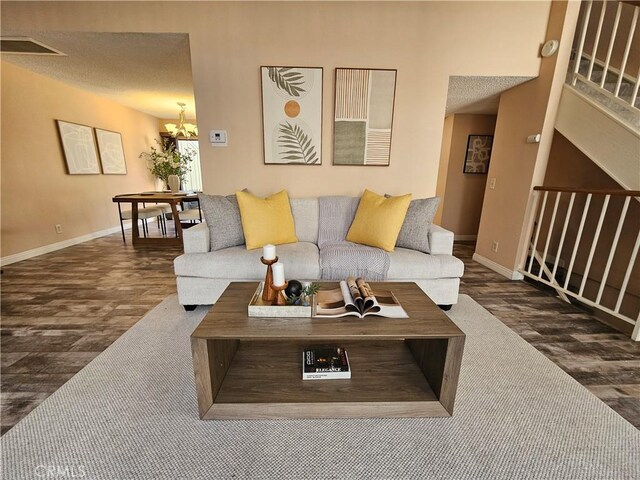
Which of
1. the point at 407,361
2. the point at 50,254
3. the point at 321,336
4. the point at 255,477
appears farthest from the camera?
the point at 50,254

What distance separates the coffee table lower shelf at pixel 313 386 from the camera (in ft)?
3.66

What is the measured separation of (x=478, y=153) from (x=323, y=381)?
14.3ft

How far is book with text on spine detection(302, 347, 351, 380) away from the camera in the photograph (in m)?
1.24

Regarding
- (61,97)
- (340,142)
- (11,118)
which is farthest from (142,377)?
(61,97)

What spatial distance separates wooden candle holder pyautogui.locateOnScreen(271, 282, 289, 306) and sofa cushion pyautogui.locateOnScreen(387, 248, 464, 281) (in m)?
1.00

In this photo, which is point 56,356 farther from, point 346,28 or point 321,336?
point 346,28

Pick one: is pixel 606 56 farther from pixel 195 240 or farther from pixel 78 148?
pixel 78 148

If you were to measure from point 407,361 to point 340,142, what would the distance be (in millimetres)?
2070

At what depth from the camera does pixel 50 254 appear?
3.42 meters

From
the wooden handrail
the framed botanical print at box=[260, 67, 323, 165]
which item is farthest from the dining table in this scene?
the wooden handrail

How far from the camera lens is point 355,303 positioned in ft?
3.95

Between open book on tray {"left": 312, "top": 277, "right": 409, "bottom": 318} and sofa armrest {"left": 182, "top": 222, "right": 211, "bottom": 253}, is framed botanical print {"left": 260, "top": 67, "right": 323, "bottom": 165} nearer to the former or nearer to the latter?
sofa armrest {"left": 182, "top": 222, "right": 211, "bottom": 253}

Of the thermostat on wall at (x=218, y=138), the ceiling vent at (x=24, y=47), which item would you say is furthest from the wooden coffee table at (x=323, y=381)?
the ceiling vent at (x=24, y=47)

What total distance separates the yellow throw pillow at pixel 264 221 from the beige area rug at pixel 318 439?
1.05 metres
